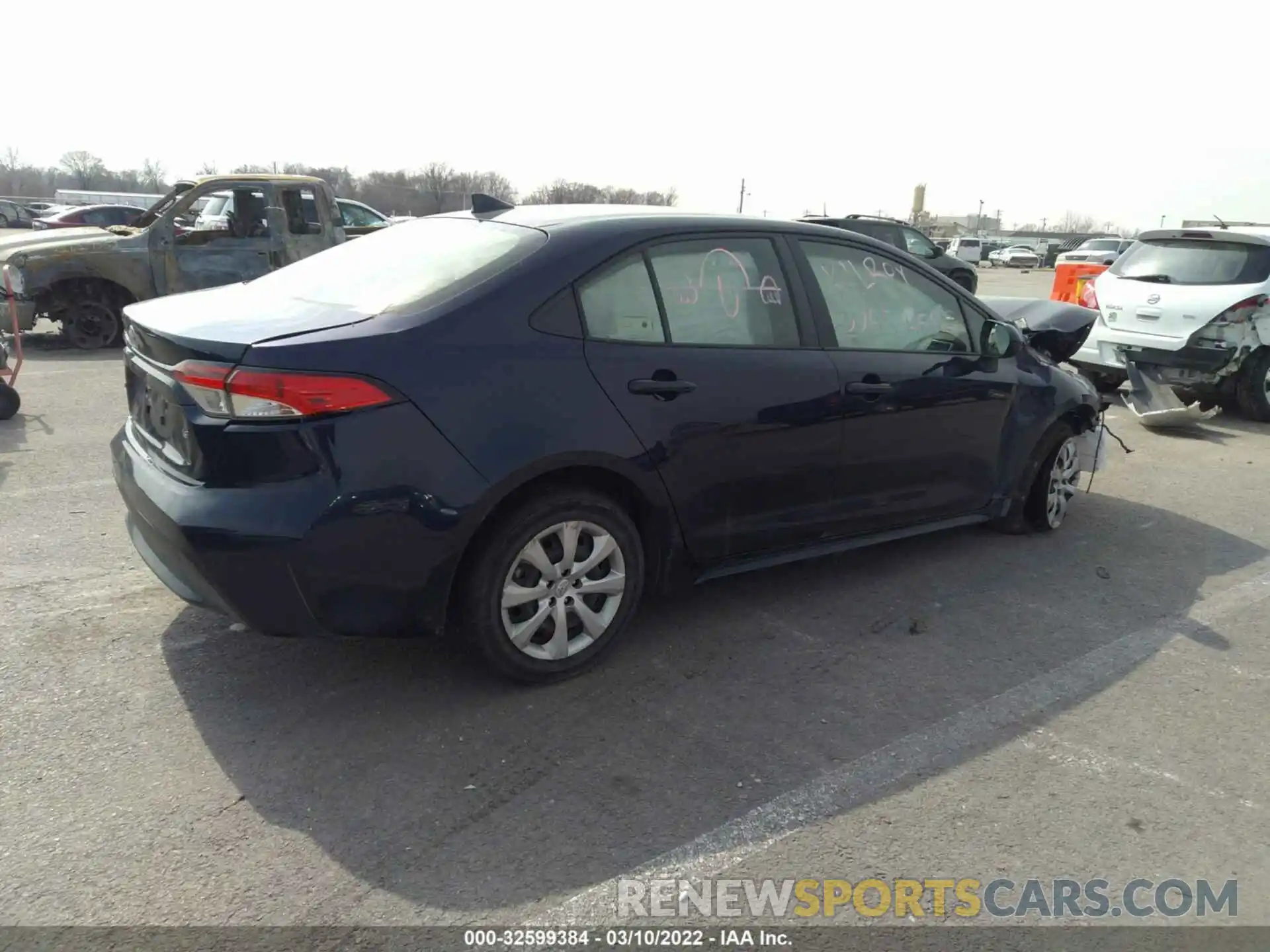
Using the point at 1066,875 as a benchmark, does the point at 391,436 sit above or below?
above

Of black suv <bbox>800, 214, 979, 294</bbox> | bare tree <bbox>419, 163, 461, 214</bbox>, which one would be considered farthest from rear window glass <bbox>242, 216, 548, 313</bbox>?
bare tree <bbox>419, 163, 461, 214</bbox>

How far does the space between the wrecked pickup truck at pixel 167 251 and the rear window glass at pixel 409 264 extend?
775cm

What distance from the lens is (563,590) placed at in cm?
334

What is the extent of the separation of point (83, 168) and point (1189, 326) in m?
92.0

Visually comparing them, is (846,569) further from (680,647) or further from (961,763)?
(961,763)

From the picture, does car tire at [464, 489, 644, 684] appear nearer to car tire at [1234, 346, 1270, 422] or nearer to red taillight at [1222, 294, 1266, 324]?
red taillight at [1222, 294, 1266, 324]

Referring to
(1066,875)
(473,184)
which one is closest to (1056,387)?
(1066,875)

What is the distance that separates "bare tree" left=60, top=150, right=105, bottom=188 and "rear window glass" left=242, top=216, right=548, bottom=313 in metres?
86.3

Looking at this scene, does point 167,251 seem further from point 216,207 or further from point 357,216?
point 357,216

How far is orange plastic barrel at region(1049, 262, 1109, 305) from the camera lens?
11.3m

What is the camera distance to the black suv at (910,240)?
50.2 feet

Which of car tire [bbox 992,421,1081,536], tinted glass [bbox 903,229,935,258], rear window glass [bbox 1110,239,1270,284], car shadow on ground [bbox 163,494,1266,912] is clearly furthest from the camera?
tinted glass [bbox 903,229,935,258]

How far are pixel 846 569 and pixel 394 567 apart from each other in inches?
98.3

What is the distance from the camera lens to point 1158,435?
326 inches
